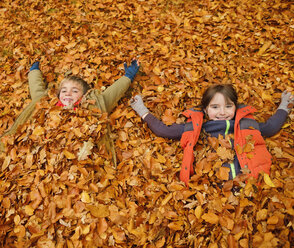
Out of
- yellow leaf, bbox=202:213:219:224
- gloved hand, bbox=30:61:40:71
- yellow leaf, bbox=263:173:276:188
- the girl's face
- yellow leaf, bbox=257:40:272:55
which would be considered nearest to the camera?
yellow leaf, bbox=202:213:219:224

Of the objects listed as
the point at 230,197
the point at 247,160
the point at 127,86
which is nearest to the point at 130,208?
the point at 230,197

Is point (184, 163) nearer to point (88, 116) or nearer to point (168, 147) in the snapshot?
point (168, 147)

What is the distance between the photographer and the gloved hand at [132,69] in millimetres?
3121

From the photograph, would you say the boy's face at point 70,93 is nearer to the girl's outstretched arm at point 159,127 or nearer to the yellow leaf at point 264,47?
the girl's outstretched arm at point 159,127

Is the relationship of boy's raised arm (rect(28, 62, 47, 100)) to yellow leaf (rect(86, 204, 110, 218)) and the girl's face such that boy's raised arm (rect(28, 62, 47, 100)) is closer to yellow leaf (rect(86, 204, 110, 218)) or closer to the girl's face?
yellow leaf (rect(86, 204, 110, 218))

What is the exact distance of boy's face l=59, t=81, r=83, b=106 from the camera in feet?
8.91

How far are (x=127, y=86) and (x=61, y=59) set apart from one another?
1.57 meters

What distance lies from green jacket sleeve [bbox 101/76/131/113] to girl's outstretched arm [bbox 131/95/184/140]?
0.39 m

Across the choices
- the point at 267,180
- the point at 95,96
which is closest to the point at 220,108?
the point at 267,180

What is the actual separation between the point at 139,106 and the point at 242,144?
1.48 metres

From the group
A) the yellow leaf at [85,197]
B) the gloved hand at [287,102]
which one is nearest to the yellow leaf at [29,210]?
the yellow leaf at [85,197]

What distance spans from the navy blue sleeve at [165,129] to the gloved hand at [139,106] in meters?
0.14

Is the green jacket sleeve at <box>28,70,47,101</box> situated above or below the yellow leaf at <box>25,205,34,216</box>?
above

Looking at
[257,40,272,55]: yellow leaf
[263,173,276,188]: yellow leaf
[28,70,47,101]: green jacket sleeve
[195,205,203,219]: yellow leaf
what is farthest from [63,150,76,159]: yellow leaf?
[257,40,272,55]: yellow leaf
